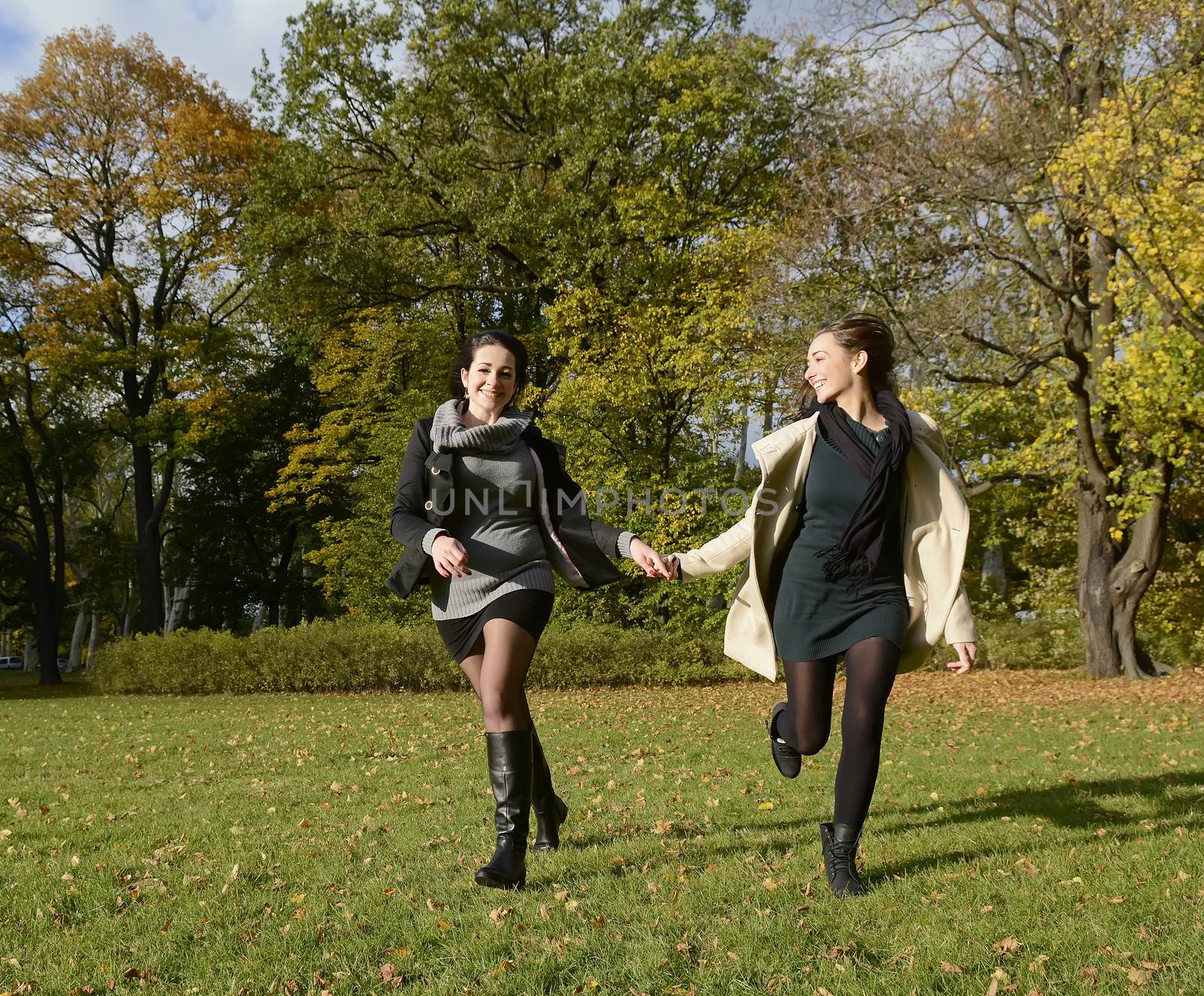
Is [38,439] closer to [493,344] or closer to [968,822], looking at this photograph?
[493,344]

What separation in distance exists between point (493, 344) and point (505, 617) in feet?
3.84

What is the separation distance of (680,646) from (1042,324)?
826cm

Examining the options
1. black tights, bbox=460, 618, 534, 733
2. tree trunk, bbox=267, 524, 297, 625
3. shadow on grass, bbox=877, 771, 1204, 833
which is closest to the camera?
black tights, bbox=460, 618, 534, 733

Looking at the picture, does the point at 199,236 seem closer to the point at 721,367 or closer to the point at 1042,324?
the point at 721,367

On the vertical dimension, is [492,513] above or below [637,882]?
above

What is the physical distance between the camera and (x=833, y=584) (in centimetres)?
408

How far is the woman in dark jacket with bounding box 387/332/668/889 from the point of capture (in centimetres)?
411

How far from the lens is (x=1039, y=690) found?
1532 cm

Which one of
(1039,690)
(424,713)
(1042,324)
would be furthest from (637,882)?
(1042,324)

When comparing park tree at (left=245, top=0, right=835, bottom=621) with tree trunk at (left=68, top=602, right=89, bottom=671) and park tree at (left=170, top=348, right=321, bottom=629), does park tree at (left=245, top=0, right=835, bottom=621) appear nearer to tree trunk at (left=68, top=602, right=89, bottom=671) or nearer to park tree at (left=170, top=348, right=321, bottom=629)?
park tree at (left=170, top=348, right=321, bottom=629)

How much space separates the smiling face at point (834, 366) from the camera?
4.17 meters

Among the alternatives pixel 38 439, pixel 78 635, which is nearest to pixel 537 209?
pixel 38 439

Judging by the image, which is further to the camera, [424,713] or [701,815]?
[424,713]

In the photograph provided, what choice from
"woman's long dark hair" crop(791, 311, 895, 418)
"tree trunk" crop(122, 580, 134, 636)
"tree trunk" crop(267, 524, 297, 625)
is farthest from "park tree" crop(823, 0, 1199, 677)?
"tree trunk" crop(122, 580, 134, 636)
